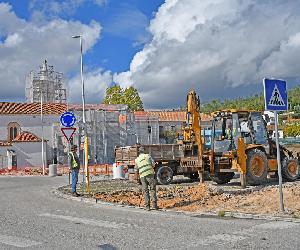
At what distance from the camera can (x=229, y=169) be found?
1903 cm

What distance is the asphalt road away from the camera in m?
7.95

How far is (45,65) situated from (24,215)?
65206 millimetres

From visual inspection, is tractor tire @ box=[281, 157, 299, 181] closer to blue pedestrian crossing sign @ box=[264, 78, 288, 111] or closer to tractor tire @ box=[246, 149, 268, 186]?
tractor tire @ box=[246, 149, 268, 186]

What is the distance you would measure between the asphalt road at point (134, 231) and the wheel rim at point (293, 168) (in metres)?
9.69

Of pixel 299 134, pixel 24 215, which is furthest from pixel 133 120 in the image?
pixel 24 215

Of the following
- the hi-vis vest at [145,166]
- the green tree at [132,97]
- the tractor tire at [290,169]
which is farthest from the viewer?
the green tree at [132,97]

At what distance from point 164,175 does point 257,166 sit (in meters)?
5.14

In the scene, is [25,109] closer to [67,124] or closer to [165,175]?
[165,175]

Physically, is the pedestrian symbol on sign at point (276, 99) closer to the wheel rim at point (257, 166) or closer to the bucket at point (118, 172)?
the wheel rim at point (257, 166)

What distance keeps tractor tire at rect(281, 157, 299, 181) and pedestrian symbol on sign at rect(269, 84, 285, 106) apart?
382 inches

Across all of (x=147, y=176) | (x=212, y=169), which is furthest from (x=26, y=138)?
(x=147, y=176)

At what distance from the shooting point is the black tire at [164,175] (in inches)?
872

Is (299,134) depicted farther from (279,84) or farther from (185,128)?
(279,84)

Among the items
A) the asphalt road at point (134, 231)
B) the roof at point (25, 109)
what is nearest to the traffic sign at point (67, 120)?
the asphalt road at point (134, 231)
